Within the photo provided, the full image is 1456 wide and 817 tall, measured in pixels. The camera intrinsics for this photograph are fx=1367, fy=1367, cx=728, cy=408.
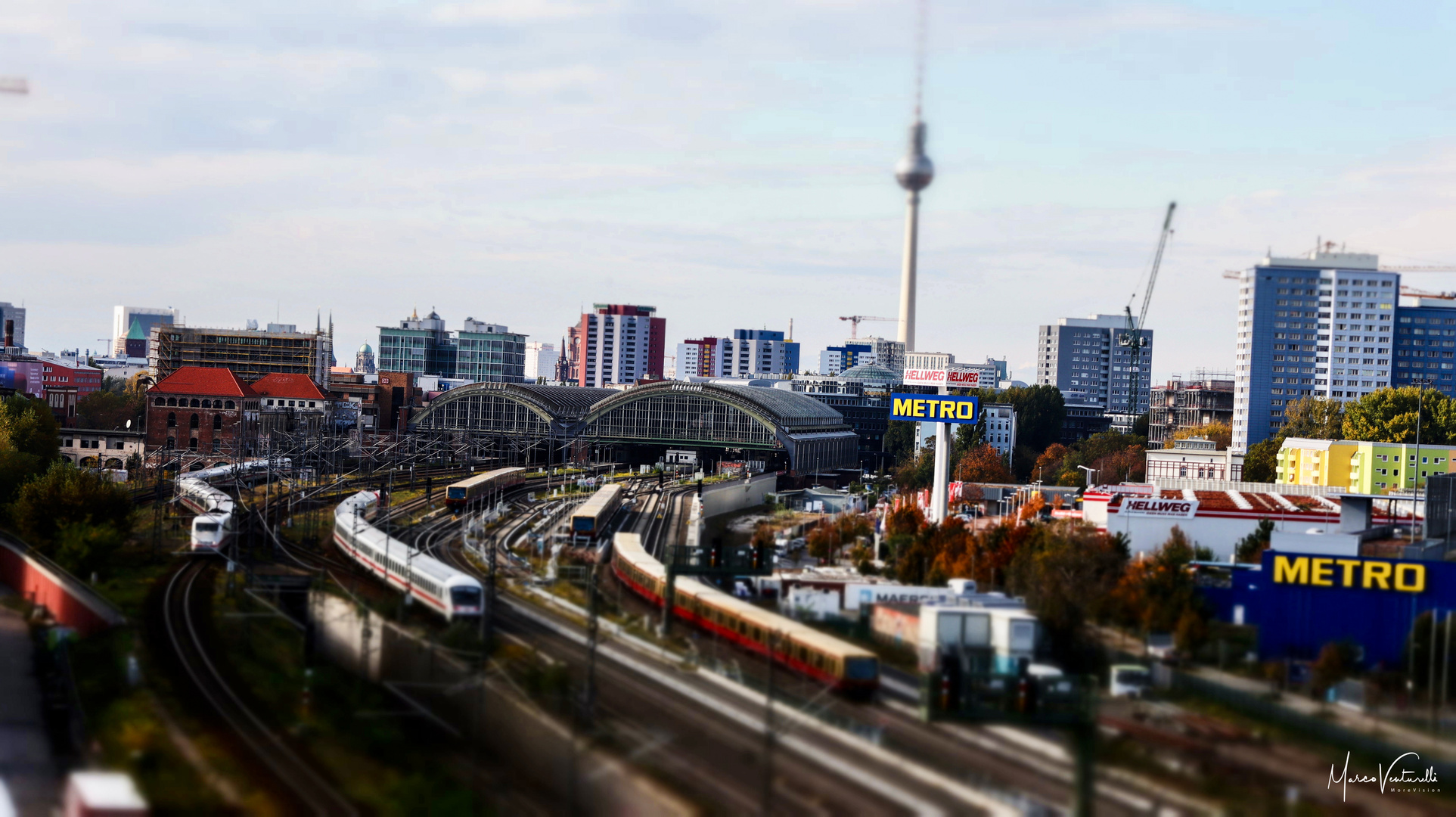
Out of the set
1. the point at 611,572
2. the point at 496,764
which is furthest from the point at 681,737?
the point at 611,572

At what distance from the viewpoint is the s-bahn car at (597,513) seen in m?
67.9

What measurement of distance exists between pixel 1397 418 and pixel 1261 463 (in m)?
11.0

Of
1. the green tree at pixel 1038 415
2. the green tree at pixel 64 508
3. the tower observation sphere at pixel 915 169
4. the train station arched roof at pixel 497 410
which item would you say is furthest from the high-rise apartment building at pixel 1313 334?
the green tree at pixel 64 508

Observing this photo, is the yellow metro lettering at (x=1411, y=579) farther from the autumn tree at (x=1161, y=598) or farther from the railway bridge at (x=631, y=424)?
the railway bridge at (x=631, y=424)

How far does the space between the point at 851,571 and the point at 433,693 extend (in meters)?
31.5

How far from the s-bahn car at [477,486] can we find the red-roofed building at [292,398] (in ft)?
95.0

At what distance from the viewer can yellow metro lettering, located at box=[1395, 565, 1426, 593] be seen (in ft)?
132

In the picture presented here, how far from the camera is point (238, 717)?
31.4 metres

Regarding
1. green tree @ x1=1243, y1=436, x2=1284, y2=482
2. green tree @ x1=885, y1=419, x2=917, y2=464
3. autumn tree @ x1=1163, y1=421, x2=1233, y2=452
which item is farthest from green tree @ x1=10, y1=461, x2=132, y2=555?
autumn tree @ x1=1163, y1=421, x2=1233, y2=452

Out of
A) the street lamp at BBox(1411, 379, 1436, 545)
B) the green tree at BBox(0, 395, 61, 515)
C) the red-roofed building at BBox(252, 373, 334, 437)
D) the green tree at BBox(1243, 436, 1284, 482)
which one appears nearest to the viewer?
the street lamp at BBox(1411, 379, 1436, 545)

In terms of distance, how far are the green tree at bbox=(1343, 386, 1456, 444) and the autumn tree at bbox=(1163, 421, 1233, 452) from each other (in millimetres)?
30918

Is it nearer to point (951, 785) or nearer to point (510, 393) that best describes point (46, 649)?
point (951, 785)

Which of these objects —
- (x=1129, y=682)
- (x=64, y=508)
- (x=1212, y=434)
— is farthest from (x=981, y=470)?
(x=1129, y=682)

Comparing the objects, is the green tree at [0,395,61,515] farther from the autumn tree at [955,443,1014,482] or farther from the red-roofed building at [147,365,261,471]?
the autumn tree at [955,443,1014,482]
